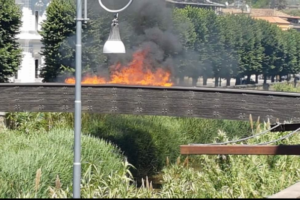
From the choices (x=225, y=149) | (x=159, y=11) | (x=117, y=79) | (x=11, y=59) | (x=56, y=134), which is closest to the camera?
(x=225, y=149)

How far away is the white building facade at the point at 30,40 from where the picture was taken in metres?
67.8

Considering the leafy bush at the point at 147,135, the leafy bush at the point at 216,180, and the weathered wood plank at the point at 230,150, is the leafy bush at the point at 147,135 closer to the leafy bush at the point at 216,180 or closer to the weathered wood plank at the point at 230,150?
the leafy bush at the point at 216,180

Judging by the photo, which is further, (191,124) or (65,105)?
(191,124)

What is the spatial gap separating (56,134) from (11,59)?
75.3 ft

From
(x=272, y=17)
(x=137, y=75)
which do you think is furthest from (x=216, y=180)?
(x=272, y=17)

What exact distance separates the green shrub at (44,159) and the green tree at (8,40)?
65.3 feet

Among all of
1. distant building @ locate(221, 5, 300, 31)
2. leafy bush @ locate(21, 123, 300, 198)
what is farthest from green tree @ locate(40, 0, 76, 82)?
distant building @ locate(221, 5, 300, 31)

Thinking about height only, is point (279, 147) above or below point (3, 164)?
above

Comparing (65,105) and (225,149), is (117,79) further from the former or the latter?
(225,149)

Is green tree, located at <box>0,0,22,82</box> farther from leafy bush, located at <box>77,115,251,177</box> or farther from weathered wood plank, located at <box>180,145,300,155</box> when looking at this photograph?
weathered wood plank, located at <box>180,145,300,155</box>

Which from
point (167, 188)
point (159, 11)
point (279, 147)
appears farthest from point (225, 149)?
point (159, 11)

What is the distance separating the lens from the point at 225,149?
16.9m

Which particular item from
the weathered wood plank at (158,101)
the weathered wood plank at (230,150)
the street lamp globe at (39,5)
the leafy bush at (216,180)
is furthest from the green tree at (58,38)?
the weathered wood plank at (230,150)

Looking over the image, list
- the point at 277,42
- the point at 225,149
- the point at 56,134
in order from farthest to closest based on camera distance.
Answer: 1. the point at 277,42
2. the point at 56,134
3. the point at 225,149
